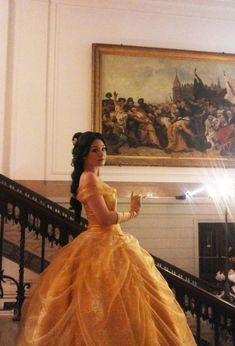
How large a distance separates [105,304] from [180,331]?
1.53 feet

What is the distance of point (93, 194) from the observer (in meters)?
2.58

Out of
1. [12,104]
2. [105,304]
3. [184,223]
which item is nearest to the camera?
[105,304]

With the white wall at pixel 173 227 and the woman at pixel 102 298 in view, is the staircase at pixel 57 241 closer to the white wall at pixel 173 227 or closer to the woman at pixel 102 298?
the woman at pixel 102 298

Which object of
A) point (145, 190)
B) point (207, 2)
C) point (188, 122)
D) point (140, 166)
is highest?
point (207, 2)

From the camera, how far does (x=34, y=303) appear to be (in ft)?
7.16

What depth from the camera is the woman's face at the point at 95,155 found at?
9.07 ft

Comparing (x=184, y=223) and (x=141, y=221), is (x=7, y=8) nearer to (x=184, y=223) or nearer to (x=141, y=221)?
(x=141, y=221)

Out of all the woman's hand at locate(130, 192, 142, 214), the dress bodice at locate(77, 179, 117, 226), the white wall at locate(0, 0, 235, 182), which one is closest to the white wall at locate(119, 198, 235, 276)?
the white wall at locate(0, 0, 235, 182)

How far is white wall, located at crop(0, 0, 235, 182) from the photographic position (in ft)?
18.0

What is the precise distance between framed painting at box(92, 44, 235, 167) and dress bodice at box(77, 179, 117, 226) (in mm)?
2981

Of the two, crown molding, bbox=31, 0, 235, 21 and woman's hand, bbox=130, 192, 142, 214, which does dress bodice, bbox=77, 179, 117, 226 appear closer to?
woman's hand, bbox=130, 192, 142, 214

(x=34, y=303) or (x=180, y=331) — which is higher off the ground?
(x=34, y=303)

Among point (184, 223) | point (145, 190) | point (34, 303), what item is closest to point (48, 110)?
point (145, 190)

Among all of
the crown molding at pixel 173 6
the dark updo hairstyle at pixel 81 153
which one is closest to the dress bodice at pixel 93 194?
the dark updo hairstyle at pixel 81 153
